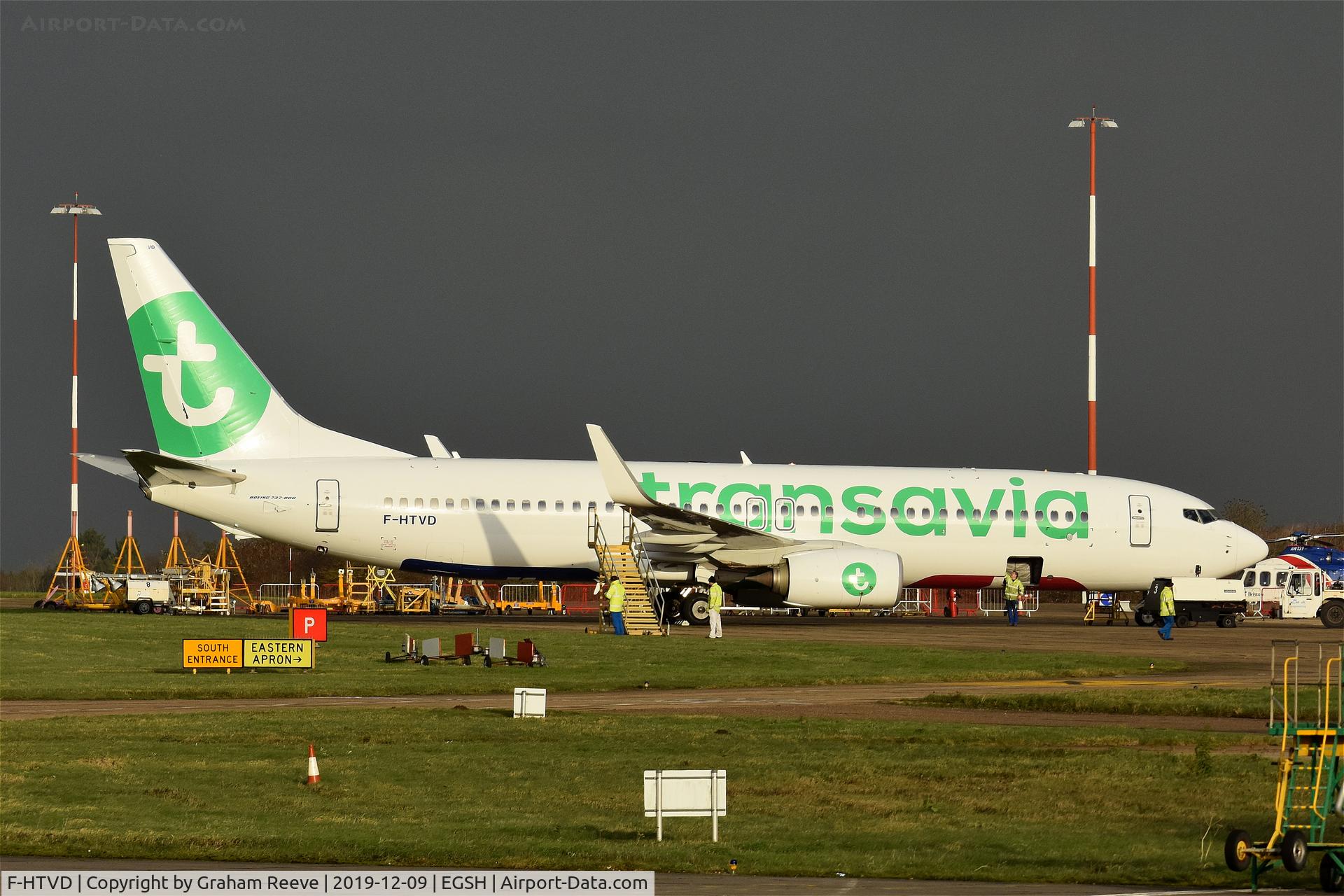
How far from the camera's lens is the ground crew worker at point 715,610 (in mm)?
39156

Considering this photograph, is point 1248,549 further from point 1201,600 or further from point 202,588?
point 202,588

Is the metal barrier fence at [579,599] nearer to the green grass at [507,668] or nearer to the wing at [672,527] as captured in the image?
the wing at [672,527]

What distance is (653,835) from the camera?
581 inches

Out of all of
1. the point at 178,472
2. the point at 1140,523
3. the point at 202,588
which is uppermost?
the point at 178,472

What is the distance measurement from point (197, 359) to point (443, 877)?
111ft

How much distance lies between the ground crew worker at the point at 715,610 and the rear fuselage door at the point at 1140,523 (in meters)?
13.6

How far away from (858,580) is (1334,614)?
2245 centimetres

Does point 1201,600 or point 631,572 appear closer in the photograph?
point 631,572

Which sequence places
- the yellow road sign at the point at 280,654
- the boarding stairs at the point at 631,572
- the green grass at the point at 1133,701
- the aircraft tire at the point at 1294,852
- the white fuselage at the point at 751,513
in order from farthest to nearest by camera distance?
1. the white fuselage at the point at 751,513
2. the boarding stairs at the point at 631,572
3. the yellow road sign at the point at 280,654
4. the green grass at the point at 1133,701
5. the aircraft tire at the point at 1294,852

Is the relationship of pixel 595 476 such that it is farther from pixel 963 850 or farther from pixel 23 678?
pixel 963 850

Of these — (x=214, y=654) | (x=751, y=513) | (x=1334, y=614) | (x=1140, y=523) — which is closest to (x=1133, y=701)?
(x=214, y=654)

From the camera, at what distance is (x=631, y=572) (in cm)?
4266

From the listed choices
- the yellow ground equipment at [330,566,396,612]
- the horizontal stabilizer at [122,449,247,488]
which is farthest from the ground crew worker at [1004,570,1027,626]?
the yellow ground equipment at [330,566,396,612]

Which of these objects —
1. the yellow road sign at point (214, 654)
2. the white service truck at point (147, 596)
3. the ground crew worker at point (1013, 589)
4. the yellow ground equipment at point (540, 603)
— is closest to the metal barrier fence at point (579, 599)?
the yellow ground equipment at point (540, 603)
